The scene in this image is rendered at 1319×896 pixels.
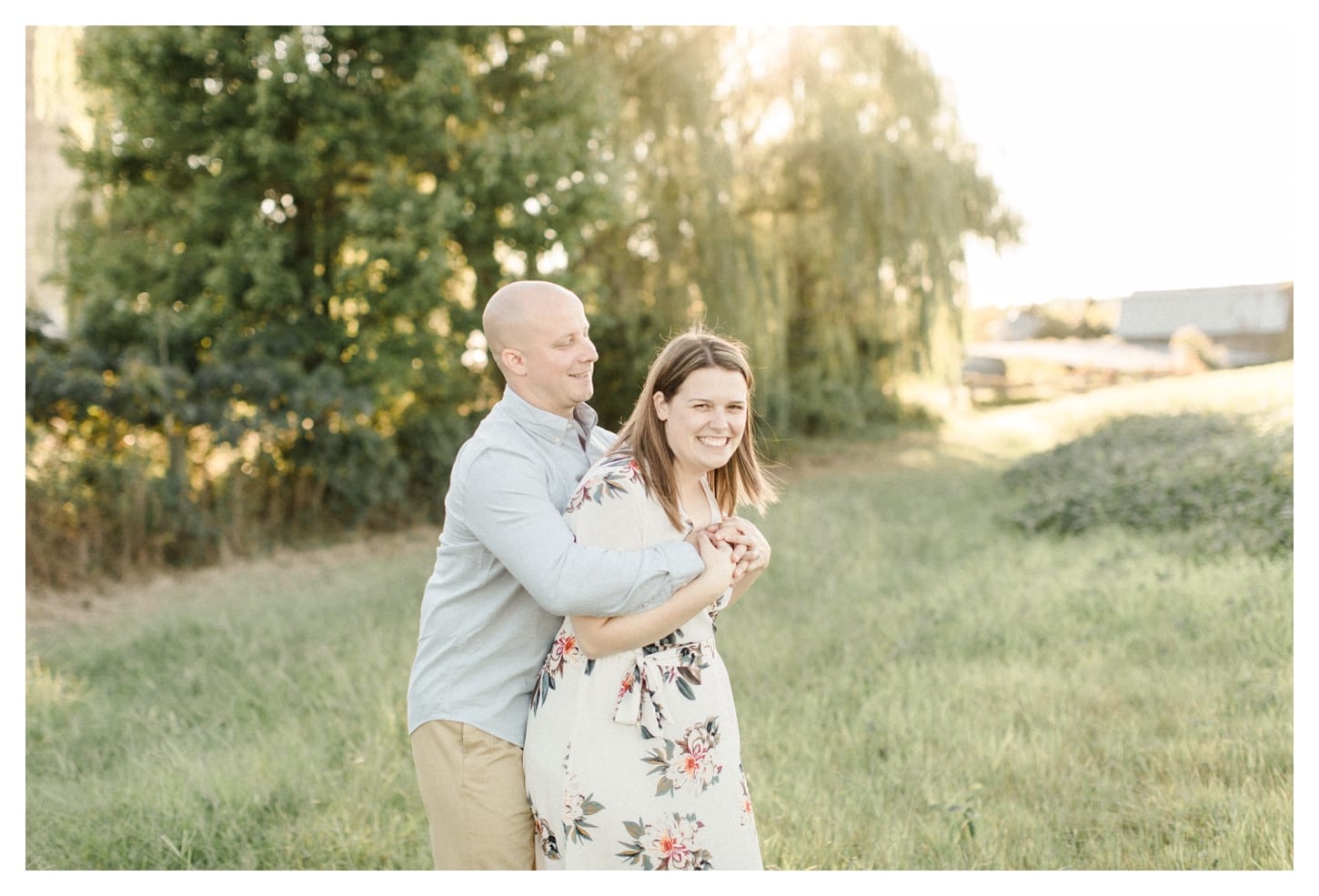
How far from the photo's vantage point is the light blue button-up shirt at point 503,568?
1.87 metres

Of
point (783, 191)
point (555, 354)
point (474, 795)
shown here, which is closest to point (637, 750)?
point (474, 795)

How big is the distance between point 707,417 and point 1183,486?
7.50 m

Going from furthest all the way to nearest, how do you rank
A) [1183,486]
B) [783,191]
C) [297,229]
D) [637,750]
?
[783,191]
[297,229]
[1183,486]
[637,750]

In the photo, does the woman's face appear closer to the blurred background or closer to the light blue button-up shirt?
the light blue button-up shirt

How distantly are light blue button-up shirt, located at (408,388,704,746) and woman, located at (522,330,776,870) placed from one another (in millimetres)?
83

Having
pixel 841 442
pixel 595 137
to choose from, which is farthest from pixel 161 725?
pixel 841 442

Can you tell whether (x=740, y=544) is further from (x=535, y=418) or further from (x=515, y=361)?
(x=515, y=361)

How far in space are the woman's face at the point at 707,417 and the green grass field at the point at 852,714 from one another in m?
→ 1.88

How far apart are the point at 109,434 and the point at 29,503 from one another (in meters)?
0.89

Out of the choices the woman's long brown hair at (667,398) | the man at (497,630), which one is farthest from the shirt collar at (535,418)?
the woman's long brown hair at (667,398)

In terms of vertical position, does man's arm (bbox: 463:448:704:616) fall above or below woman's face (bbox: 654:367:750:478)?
below

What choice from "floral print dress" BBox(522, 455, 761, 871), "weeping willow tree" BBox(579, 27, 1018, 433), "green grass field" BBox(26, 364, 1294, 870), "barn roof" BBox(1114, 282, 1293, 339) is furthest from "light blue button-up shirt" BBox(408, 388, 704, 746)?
"barn roof" BBox(1114, 282, 1293, 339)

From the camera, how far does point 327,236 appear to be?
9.35 m

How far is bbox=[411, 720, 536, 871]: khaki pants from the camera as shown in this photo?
2105 millimetres
